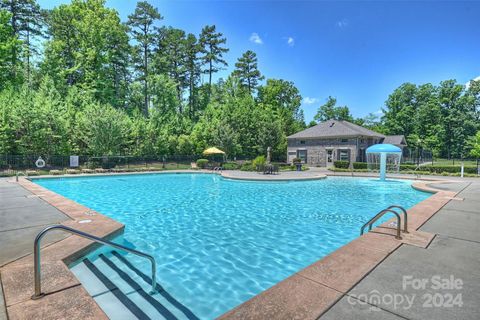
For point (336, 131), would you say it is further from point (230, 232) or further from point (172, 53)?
point (172, 53)

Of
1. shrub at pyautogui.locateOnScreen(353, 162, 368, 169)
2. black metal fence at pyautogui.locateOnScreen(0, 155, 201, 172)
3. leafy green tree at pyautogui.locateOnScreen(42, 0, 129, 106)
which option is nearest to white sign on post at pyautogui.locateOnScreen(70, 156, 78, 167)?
black metal fence at pyautogui.locateOnScreen(0, 155, 201, 172)

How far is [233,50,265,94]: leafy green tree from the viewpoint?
5134cm

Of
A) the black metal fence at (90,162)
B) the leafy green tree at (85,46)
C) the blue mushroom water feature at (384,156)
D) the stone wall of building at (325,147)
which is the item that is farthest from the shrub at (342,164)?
the leafy green tree at (85,46)

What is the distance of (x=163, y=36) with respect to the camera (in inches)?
1709

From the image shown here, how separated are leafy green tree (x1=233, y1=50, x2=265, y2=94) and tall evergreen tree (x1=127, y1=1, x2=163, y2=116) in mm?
17068

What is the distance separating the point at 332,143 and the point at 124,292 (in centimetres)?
3248

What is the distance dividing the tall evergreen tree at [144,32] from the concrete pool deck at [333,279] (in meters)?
40.7

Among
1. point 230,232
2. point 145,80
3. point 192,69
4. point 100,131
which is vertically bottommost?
point 230,232

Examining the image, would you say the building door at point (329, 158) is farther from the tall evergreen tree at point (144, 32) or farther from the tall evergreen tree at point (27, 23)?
the tall evergreen tree at point (27, 23)

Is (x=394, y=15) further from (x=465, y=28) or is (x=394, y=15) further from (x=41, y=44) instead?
(x=41, y=44)

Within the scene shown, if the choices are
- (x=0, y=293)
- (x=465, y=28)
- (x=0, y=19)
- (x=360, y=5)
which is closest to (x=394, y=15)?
(x=360, y=5)

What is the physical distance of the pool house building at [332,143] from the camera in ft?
103

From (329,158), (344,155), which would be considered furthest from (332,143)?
(344,155)

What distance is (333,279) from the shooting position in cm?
326
